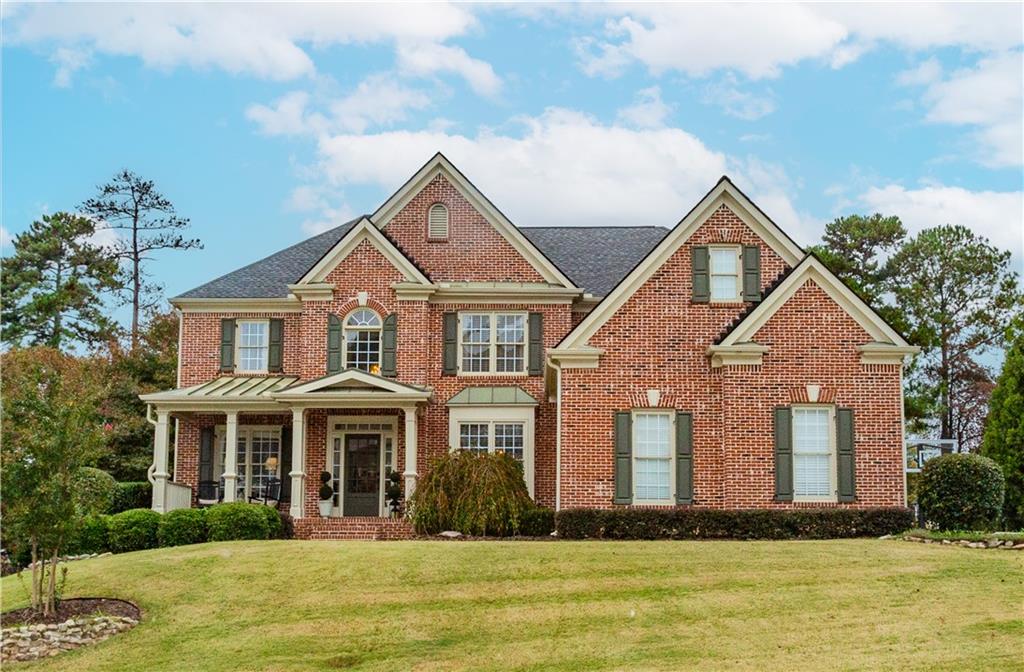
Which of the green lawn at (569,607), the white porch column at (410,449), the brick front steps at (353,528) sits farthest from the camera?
the white porch column at (410,449)

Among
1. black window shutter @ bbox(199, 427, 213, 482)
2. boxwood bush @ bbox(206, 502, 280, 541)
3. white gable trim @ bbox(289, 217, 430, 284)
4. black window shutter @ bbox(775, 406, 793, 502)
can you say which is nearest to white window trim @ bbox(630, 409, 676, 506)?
black window shutter @ bbox(775, 406, 793, 502)

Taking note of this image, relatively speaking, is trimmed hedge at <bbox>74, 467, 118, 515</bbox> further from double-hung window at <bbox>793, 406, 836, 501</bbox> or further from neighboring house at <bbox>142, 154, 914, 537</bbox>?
double-hung window at <bbox>793, 406, 836, 501</bbox>

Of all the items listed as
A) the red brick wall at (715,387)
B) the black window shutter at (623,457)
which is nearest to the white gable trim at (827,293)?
the red brick wall at (715,387)

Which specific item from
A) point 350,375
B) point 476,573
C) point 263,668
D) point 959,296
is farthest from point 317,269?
point 959,296

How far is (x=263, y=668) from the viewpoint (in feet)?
48.1

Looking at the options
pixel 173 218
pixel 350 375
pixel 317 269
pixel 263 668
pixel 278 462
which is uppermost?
pixel 173 218

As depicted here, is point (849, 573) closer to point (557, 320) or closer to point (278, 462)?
point (557, 320)

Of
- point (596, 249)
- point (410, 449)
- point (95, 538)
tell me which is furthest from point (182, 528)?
point (596, 249)

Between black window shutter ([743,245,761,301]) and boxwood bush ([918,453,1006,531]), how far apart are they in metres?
5.10

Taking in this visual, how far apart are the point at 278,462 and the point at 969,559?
679 inches

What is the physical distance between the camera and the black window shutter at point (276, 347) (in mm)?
30484

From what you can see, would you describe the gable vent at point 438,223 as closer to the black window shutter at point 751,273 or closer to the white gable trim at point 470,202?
the white gable trim at point 470,202

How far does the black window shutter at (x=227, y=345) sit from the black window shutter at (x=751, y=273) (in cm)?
1353

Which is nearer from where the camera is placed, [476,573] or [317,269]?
[476,573]
